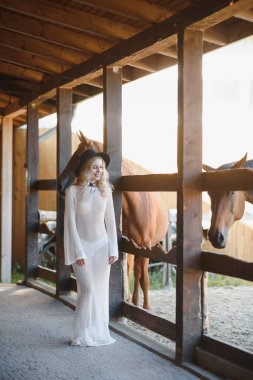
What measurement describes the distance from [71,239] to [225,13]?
2.17 m

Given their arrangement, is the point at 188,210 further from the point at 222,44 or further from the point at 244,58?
the point at 244,58

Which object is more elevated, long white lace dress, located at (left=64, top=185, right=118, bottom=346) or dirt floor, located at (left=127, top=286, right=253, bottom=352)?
long white lace dress, located at (left=64, top=185, right=118, bottom=346)

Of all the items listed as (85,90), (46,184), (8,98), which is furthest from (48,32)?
(8,98)

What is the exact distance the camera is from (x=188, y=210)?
399 cm

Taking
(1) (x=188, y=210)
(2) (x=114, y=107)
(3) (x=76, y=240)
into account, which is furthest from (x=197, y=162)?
(2) (x=114, y=107)

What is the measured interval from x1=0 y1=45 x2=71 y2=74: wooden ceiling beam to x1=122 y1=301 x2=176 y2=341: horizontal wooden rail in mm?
3009

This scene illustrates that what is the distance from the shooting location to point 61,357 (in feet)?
13.7

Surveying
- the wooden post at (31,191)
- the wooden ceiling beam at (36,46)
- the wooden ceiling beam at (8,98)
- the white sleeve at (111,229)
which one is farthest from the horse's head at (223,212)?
the wooden ceiling beam at (8,98)

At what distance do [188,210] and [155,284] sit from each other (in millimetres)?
5722

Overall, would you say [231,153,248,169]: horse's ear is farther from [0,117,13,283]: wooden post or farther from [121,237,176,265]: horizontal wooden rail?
[0,117,13,283]: wooden post

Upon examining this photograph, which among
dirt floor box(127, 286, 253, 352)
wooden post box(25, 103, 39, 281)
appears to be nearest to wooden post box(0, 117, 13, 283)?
wooden post box(25, 103, 39, 281)

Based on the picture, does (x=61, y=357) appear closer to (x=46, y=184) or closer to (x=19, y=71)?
(x=46, y=184)

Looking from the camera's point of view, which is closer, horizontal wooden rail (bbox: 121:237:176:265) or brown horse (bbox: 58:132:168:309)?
horizontal wooden rail (bbox: 121:237:176:265)

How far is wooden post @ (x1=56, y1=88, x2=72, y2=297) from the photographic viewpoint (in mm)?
6609
